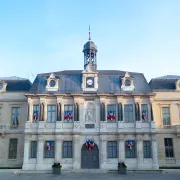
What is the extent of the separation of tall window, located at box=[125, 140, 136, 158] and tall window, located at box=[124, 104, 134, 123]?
2917 mm

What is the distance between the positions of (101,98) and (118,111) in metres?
2.88

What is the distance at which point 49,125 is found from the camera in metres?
33.2

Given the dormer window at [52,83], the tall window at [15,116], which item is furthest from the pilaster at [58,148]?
the tall window at [15,116]

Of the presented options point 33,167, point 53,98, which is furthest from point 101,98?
point 33,167

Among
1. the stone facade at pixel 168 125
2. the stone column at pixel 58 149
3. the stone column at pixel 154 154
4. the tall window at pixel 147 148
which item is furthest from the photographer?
the stone facade at pixel 168 125

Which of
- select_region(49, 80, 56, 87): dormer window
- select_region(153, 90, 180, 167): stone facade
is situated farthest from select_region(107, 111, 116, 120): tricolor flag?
select_region(49, 80, 56, 87): dormer window

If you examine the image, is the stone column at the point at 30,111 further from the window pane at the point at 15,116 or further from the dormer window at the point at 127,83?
the dormer window at the point at 127,83

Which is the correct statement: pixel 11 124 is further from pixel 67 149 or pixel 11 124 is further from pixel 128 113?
pixel 128 113

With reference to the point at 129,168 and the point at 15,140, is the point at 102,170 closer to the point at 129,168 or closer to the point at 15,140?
the point at 129,168

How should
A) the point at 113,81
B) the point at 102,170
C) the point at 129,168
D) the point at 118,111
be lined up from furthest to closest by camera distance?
1. the point at 113,81
2. the point at 118,111
3. the point at 129,168
4. the point at 102,170

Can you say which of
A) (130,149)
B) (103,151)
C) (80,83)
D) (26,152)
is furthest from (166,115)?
(26,152)

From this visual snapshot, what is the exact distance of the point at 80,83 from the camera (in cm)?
3538

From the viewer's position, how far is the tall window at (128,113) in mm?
33594

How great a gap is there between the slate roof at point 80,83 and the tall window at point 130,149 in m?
6.94
